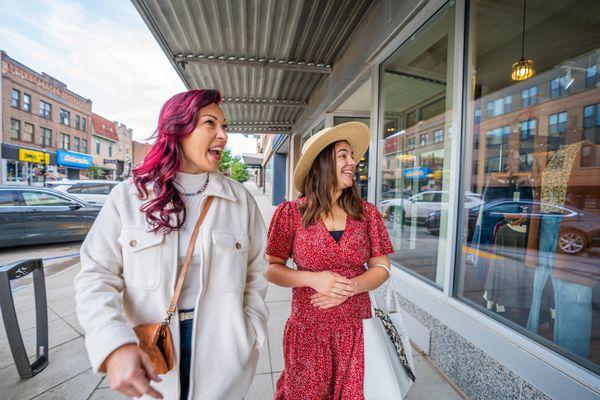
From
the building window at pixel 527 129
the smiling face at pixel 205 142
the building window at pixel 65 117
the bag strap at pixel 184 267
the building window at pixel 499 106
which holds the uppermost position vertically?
the building window at pixel 65 117

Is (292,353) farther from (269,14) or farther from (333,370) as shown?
(269,14)

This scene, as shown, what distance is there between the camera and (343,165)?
185 centimetres

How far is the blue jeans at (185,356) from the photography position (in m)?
1.24

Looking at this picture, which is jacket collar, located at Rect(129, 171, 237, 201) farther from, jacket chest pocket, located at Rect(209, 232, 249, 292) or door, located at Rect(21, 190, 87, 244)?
door, located at Rect(21, 190, 87, 244)

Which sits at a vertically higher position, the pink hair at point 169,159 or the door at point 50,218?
the pink hair at point 169,159

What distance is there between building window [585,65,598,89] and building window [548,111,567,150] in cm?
35

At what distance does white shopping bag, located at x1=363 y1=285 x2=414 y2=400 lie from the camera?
1.39 m

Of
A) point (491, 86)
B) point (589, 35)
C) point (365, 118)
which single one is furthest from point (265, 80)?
point (589, 35)

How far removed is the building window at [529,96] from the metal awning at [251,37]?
258 centimetres

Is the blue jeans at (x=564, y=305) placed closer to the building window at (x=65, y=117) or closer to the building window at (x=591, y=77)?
the building window at (x=591, y=77)

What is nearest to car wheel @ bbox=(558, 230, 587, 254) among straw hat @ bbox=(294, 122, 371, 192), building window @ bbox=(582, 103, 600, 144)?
building window @ bbox=(582, 103, 600, 144)

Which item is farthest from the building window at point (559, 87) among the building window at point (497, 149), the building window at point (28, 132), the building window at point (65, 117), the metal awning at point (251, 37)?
the building window at point (65, 117)

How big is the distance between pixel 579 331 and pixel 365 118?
5691mm

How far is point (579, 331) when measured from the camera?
7.54ft
